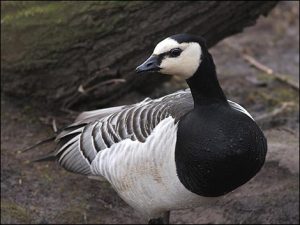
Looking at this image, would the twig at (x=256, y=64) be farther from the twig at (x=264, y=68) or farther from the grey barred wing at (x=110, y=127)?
the grey barred wing at (x=110, y=127)

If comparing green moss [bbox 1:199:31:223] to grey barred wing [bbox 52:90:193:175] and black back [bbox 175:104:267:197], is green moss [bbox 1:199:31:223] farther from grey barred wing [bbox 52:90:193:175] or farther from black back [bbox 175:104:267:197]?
black back [bbox 175:104:267:197]

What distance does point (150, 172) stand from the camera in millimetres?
3852

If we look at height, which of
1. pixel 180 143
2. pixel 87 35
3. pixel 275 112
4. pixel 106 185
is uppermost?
pixel 180 143

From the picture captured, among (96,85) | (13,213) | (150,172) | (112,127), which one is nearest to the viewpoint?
(150,172)

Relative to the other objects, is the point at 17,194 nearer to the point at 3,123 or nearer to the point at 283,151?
the point at 3,123

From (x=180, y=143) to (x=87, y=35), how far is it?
205 cm

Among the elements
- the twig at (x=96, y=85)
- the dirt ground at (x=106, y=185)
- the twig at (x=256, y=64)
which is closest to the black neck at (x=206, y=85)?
the dirt ground at (x=106, y=185)

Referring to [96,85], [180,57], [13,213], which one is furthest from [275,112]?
[180,57]

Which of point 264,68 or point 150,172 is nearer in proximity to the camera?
point 150,172

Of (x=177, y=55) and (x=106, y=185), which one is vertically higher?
(x=177, y=55)

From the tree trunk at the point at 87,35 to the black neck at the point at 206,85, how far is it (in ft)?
6.19

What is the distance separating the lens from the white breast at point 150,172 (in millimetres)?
3764

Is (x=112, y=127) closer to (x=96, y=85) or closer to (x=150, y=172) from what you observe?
(x=150, y=172)

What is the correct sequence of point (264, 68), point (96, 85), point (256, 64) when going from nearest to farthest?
point (96, 85) < point (264, 68) < point (256, 64)
